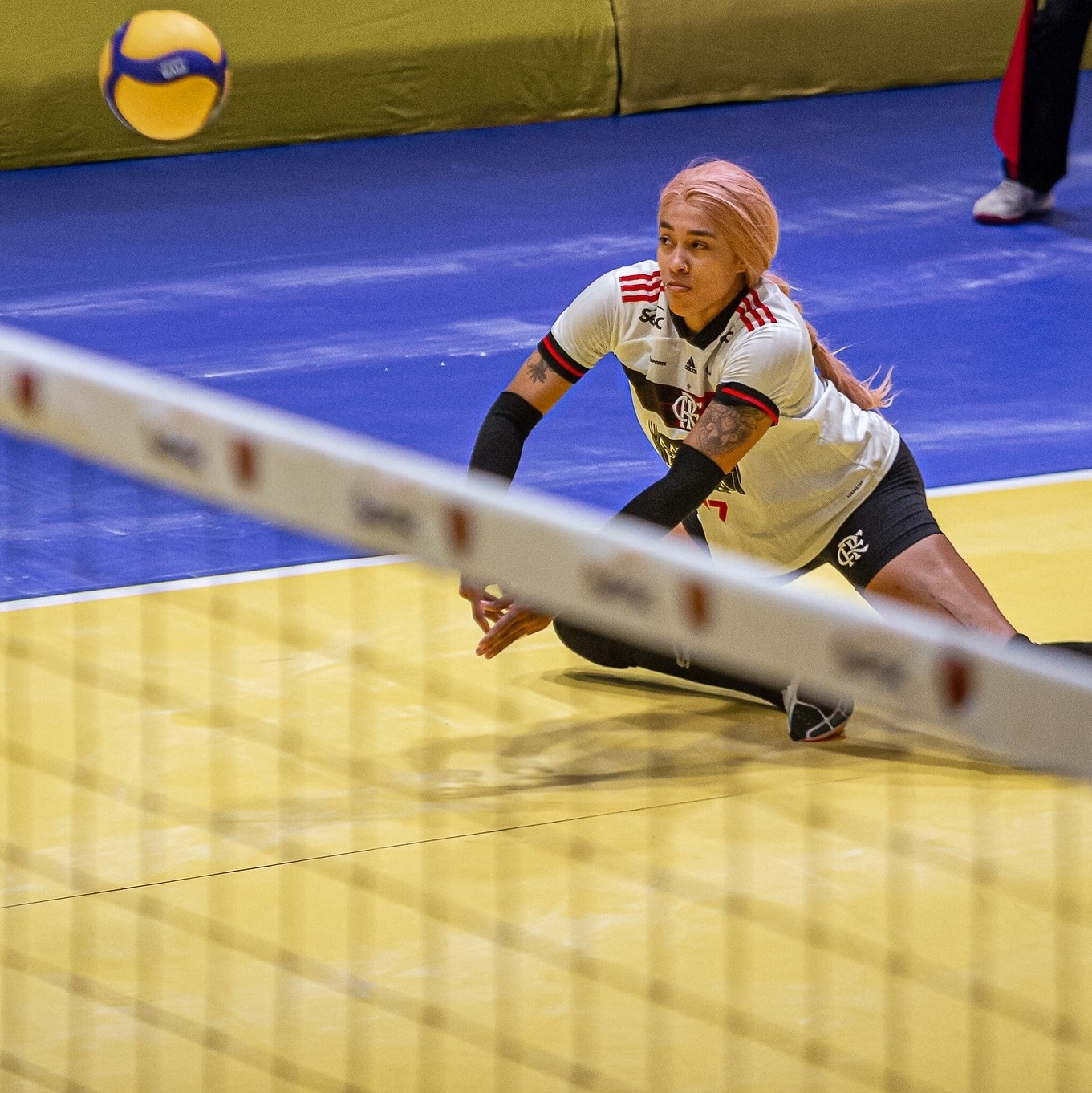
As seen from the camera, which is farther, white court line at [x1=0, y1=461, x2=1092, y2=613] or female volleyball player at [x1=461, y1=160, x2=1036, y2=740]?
white court line at [x1=0, y1=461, x2=1092, y2=613]

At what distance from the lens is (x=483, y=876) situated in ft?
12.4

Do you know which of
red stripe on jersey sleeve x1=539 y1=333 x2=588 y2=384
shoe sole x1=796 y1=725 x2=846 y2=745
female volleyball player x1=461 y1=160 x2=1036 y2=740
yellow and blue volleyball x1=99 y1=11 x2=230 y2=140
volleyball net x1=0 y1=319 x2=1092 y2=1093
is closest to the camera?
volleyball net x1=0 y1=319 x2=1092 y2=1093

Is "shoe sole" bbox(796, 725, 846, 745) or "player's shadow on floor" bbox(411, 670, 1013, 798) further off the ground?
"shoe sole" bbox(796, 725, 846, 745)

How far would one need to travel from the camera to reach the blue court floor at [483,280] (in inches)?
239

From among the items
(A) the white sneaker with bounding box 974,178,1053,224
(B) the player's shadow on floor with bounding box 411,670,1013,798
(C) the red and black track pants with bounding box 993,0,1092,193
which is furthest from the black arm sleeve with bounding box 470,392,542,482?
(C) the red and black track pants with bounding box 993,0,1092,193

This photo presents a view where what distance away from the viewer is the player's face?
160 inches

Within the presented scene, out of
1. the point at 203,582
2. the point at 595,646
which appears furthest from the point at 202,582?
the point at 595,646

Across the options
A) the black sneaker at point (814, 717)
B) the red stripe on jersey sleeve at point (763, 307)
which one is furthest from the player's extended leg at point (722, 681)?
the red stripe on jersey sleeve at point (763, 307)

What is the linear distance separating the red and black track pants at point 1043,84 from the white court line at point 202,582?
4727mm

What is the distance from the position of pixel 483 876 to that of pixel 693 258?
4.61 feet

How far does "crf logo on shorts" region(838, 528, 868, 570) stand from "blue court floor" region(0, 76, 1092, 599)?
1.52 meters

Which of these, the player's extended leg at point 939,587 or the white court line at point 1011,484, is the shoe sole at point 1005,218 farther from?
the player's extended leg at point 939,587

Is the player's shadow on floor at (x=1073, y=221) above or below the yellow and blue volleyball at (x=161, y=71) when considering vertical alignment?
below

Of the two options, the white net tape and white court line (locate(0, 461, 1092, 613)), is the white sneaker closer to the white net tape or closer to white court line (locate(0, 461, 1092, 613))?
white court line (locate(0, 461, 1092, 613))
